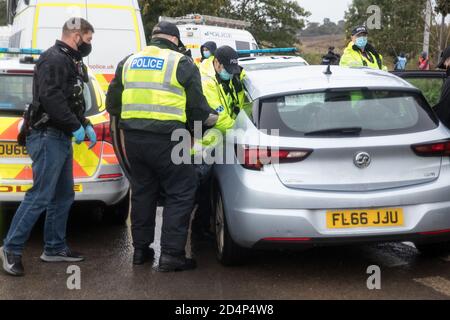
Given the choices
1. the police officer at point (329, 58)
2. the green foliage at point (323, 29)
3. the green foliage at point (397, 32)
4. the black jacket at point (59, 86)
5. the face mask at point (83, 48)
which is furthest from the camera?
the green foliage at point (323, 29)

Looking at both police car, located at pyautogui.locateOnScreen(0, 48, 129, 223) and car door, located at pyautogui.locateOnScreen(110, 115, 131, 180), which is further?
police car, located at pyautogui.locateOnScreen(0, 48, 129, 223)

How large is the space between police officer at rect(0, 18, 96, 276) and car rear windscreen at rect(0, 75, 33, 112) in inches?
29.9

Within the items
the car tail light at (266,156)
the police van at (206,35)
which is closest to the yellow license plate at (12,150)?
the car tail light at (266,156)

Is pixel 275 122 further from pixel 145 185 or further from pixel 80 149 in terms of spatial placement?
pixel 80 149

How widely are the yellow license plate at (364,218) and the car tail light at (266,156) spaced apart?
1.37 feet

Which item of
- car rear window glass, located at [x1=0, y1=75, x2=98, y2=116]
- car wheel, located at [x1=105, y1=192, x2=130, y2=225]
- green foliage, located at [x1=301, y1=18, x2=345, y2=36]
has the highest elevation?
car rear window glass, located at [x1=0, y1=75, x2=98, y2=116]

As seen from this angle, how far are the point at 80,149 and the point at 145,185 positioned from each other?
31.0 inches

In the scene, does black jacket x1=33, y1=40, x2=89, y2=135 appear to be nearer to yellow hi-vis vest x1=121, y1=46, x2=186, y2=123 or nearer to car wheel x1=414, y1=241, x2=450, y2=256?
yellow hi-vis vest x1=121, y1=46, x2=186, y2=123

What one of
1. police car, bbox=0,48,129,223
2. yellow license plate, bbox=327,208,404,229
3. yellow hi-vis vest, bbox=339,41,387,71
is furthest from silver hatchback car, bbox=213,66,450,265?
yellow hi-vis vest, bbox=339,41,387,71

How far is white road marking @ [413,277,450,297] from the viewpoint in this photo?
172 inches

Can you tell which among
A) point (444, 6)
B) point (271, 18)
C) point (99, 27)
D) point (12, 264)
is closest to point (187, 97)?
point (12, 264)

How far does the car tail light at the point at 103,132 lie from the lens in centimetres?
550

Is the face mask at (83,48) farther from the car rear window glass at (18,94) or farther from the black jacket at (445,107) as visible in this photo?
the black jacket at (445,107)

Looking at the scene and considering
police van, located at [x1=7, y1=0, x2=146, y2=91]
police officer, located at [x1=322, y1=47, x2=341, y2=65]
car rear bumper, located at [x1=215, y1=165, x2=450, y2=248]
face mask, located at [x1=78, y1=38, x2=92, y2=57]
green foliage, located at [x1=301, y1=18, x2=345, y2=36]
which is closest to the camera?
car rear bumper, located at [x1=215, y1=165, x2=450, y2=248]
